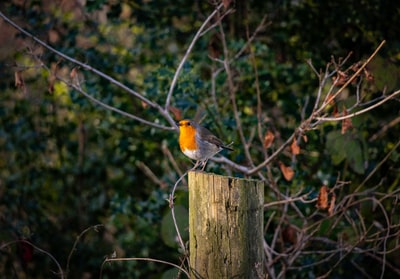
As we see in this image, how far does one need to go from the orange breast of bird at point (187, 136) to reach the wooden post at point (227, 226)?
4.64ft

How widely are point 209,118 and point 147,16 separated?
51.4 inches

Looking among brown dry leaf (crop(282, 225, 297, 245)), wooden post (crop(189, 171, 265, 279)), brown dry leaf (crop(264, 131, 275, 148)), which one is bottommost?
brown dry leaf (crop(282, 225, 297, 245))

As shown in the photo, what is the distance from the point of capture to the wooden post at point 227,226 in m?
2.87

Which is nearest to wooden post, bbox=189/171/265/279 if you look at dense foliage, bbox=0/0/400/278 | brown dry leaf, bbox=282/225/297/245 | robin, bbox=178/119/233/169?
robin, bbox=178/119/233/169

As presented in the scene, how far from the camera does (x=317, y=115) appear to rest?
152 inches

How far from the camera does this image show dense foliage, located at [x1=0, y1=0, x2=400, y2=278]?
5.20 metres

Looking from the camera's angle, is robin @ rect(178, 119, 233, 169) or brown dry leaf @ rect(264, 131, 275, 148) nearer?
robin @ rect(178, 119, 233, 169)

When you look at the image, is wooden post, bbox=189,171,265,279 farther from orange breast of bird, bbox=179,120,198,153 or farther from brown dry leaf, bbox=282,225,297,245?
brown dry leaf, bbox=282,225,297,245

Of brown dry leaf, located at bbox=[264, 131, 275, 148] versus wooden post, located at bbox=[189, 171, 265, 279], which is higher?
brown dry leaf, located at bbox=[264, 131, 275, 148]

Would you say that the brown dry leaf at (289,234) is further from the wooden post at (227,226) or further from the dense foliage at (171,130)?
the wooden post at (227,226)

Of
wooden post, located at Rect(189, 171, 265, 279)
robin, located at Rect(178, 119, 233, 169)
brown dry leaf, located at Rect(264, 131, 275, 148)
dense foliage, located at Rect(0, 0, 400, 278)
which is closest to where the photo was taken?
wooden post, located at Rect(189, 171, 265, 279)

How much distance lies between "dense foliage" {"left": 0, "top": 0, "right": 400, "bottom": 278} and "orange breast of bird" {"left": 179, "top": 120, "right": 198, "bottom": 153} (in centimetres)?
39

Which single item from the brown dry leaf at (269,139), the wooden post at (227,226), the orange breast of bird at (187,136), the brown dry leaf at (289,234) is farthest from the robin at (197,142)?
the wooden post at (227,226)

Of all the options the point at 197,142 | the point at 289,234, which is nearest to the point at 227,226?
the point at 197,142
